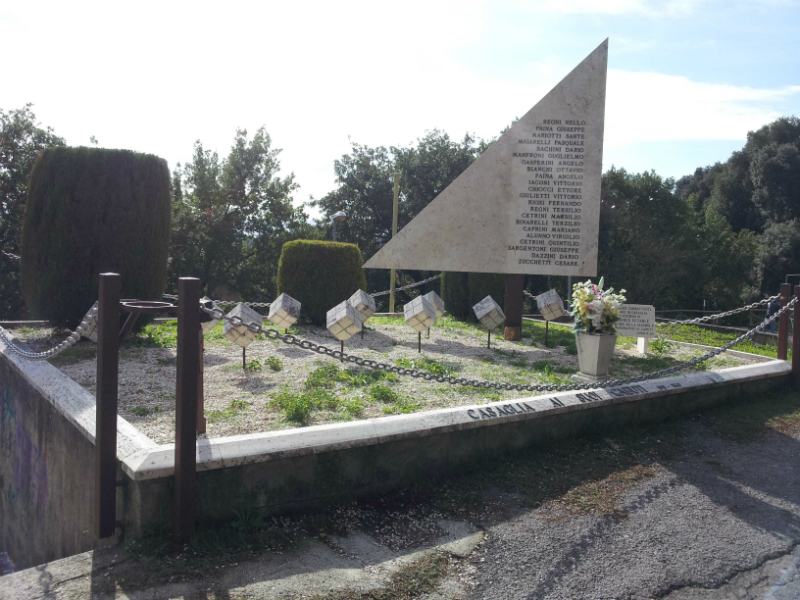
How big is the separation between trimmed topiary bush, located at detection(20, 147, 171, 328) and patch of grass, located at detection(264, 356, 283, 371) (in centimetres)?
209

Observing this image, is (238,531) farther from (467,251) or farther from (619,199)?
(619,199)

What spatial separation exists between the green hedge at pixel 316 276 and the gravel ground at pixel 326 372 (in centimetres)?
46

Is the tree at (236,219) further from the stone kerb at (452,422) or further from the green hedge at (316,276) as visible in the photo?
the stone kerb at (452,422)

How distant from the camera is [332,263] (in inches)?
384

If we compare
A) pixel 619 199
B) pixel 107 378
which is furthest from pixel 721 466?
pixel 619 199

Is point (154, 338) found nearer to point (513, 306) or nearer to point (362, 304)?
point (362, 304)

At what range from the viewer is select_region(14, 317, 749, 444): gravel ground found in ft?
14.9

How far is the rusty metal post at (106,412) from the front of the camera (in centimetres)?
308

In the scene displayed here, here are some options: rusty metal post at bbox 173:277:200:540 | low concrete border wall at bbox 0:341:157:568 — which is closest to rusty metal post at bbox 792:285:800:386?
rusty metal post at bbox 173:277:200:540

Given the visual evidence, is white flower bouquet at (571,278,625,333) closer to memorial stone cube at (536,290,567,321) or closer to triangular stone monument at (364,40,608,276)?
triangular stone monument at (364,40,608,276)

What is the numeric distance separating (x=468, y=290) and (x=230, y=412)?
732 cm

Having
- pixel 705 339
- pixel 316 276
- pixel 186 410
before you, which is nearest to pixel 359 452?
pixel 186 410

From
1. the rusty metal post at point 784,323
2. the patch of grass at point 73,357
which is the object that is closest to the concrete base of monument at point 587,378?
the rusty metal post at point 784,323

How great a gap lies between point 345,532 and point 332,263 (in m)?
6.78
